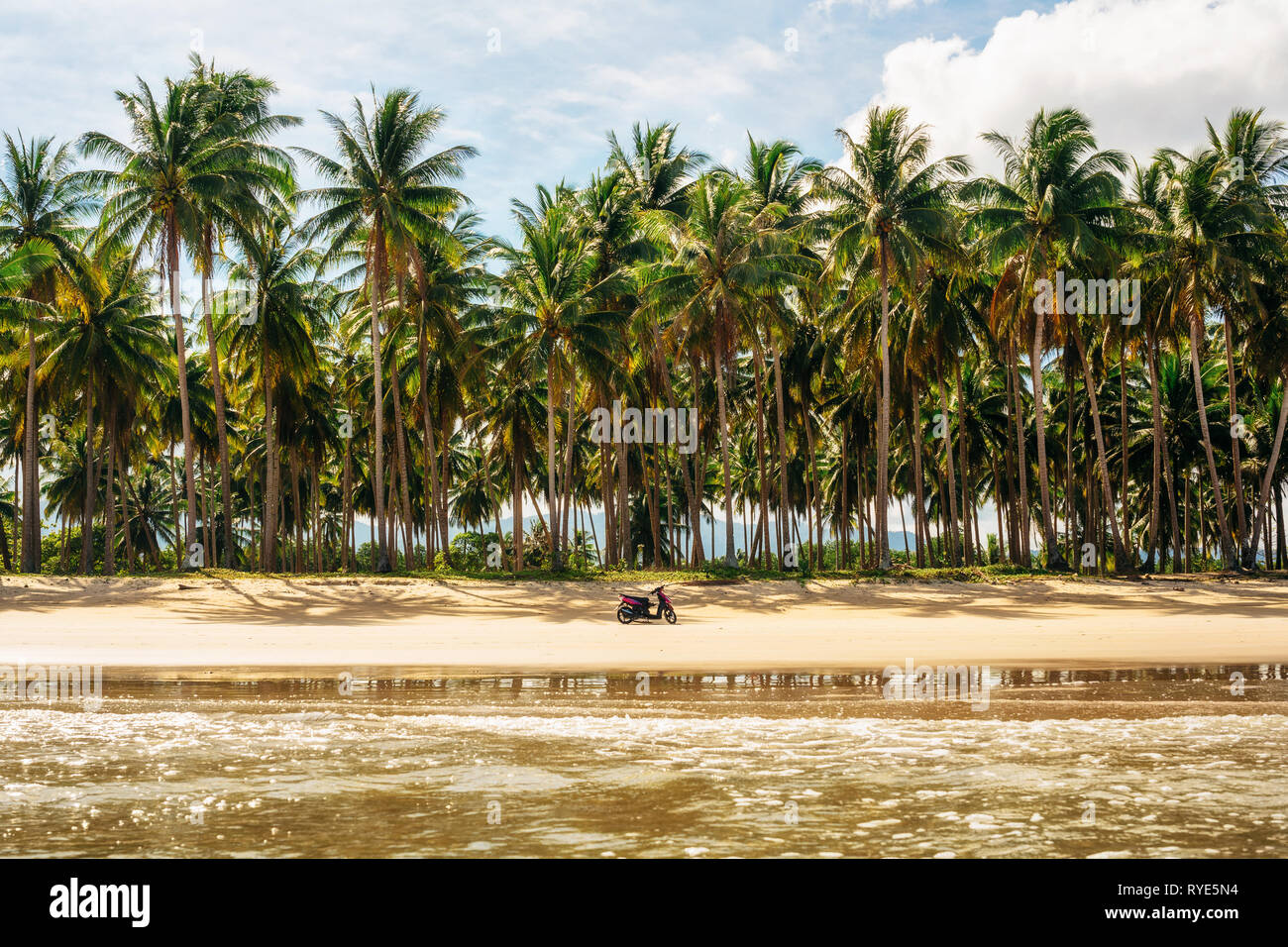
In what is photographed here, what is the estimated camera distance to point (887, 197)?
32.0 meters

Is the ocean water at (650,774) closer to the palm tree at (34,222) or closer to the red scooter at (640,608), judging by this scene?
the red scooter at (640,608)

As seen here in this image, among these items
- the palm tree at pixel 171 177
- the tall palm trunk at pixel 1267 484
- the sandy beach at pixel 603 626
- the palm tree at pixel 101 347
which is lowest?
the sandy beach at pixel 603 626

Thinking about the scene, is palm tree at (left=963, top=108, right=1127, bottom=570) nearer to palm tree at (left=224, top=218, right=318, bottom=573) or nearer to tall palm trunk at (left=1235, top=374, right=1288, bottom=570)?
tall palm trunk at (left=1235, top=374, right=1288, bottom=570)

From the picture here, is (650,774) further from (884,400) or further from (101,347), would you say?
(101,347)

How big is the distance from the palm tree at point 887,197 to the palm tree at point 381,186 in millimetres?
12845

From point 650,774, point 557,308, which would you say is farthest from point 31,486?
point 650,774

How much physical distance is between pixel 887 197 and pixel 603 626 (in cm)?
1871

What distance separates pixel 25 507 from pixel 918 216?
105 feet

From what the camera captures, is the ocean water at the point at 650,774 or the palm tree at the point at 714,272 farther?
the palm tree at the point at 714,272

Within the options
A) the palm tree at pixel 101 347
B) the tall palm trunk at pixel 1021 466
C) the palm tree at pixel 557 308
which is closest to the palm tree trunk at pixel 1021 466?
the tall palm trunk at pixel 1021 466

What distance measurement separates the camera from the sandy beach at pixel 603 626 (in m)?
15.7

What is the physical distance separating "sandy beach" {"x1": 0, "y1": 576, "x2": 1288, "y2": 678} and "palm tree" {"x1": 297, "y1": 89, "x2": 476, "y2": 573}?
25.8 feet
